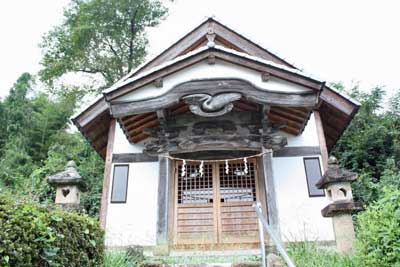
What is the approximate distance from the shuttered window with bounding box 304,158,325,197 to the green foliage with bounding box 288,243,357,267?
2.47m

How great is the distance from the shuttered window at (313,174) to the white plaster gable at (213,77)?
1920mm

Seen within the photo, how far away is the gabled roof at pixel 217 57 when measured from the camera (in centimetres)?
676

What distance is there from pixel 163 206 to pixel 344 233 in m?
3.28

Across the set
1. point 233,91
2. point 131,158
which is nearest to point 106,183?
point 131,158

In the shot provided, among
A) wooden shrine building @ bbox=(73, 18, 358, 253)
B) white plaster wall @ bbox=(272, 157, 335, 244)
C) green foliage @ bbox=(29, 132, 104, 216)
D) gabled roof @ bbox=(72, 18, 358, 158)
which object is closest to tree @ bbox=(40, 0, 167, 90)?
green foliage @ bbox=(29, 132, 104, 216)

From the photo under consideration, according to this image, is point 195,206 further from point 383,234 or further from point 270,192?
point 383,234

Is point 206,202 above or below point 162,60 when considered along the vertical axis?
below

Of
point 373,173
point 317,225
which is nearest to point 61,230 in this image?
point 317,225

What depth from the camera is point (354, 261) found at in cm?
393

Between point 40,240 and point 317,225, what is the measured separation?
19.4ft

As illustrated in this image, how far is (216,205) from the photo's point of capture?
757cm

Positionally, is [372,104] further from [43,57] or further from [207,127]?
[43,57]

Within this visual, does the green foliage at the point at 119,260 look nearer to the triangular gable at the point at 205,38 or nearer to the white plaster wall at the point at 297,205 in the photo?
the white plaster wall at the point at 297,205

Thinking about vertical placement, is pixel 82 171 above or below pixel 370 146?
below
